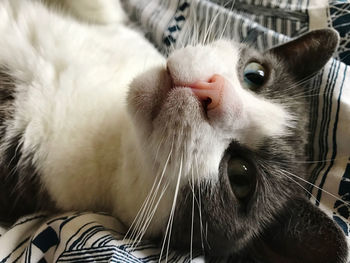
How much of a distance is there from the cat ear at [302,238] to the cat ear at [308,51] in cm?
53

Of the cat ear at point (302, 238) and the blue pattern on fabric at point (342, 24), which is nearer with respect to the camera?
the cat ear at point (302, 238)

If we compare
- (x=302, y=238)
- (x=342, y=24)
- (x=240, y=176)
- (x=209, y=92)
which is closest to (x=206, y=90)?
(x=209, y=92)

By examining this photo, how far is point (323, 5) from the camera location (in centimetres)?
148

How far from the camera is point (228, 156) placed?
3.13 feet

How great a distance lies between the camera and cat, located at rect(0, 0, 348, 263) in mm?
887

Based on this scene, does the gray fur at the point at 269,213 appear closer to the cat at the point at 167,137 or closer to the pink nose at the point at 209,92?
the cat at the point at 167,137

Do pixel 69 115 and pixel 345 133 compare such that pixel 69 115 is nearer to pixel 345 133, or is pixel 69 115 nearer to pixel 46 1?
pixel 46 1

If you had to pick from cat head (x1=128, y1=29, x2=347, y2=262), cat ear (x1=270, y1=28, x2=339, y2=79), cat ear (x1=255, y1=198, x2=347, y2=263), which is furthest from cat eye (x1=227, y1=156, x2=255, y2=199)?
cat ear (x1=270, y1=28, x2=339, y2=79)

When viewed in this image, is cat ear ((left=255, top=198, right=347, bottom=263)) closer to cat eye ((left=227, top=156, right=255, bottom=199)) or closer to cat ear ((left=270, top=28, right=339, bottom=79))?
cat eye ((left=227, top=156, right=255, bottom=199))

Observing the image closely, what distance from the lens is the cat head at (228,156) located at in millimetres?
866

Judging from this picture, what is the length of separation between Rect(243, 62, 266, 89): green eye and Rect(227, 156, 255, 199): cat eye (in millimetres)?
260

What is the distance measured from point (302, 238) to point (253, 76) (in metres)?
0.52

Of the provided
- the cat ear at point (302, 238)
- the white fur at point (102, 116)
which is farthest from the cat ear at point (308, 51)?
the cat ear at point (302, 238)

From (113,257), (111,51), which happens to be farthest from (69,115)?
(113,257)
